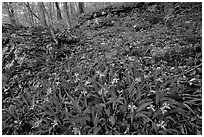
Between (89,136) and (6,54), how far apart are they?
158 inches

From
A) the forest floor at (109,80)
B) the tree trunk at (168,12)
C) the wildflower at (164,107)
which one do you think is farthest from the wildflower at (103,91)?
the tree trunk at (168,12)

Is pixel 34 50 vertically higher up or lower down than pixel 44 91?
higher up

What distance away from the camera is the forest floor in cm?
273

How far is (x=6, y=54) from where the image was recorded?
5035 millimetres

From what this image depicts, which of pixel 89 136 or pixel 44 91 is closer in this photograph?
pixel 89 136

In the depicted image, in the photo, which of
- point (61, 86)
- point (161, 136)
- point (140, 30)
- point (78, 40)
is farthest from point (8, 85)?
point (140, 30)

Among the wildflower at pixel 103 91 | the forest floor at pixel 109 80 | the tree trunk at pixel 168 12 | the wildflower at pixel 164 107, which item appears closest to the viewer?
the wildflower at pixel 164 107

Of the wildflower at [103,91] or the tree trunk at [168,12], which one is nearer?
the wildflower at [103,91]

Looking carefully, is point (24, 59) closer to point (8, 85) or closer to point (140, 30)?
point (8, 85)

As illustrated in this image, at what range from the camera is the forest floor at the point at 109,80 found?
273 cm

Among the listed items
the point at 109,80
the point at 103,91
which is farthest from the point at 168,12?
the point at 103,91

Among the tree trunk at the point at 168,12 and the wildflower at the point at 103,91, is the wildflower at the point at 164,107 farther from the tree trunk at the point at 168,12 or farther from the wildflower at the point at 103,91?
the tree trunk at the point at 168,12

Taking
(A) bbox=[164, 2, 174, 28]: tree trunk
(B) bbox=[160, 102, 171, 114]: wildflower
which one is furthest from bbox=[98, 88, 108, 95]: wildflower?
(A) bbox=[164, 2, 174, 28]: tree trunk

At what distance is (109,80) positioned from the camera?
11.5 feet
